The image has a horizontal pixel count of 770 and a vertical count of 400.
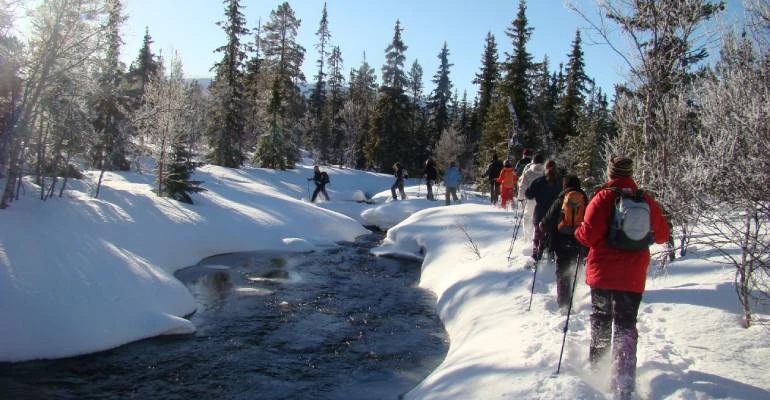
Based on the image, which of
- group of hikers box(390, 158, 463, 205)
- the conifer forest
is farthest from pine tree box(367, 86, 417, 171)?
group of hikers box(390, 158, 463, 205)

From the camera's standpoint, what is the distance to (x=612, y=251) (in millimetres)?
4465

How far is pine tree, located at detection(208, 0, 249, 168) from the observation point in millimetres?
36125

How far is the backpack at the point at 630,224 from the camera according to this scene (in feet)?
13.9

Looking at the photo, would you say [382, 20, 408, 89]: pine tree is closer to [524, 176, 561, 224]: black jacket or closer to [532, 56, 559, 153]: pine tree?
[532, 56, 559, 153]: pine tree

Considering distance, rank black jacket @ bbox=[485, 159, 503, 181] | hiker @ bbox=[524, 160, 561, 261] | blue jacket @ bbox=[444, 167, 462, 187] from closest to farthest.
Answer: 1. hiker @ bbox=[524, 160, 561, 261]
2. black jacket @ bbox=[485, 159, 503, 181]
3. blue jacket @ bbox=[444, 167, 462, 187]

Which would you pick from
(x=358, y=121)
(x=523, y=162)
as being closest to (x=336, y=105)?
(x=358, y=121)

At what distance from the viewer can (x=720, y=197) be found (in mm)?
5387

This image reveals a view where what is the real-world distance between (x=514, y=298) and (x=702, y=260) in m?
2.72

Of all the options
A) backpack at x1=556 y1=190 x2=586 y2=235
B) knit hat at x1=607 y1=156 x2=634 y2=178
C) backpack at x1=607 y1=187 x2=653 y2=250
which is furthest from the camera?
backpack at x1=556 y1=190 x2=586 y2=235

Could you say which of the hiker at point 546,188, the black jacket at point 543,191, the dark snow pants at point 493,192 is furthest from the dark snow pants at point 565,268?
the dark snow pants at point 493,192

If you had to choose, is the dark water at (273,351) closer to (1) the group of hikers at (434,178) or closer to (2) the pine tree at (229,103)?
(1) the group of hikers at (434,178)

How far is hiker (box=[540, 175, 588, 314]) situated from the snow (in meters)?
0.39

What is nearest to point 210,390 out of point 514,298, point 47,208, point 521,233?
point 514,298

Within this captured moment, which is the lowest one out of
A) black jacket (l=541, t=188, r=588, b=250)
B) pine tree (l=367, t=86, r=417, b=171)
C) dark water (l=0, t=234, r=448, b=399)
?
dark water (l=0, t=234, r=448, b=399)
